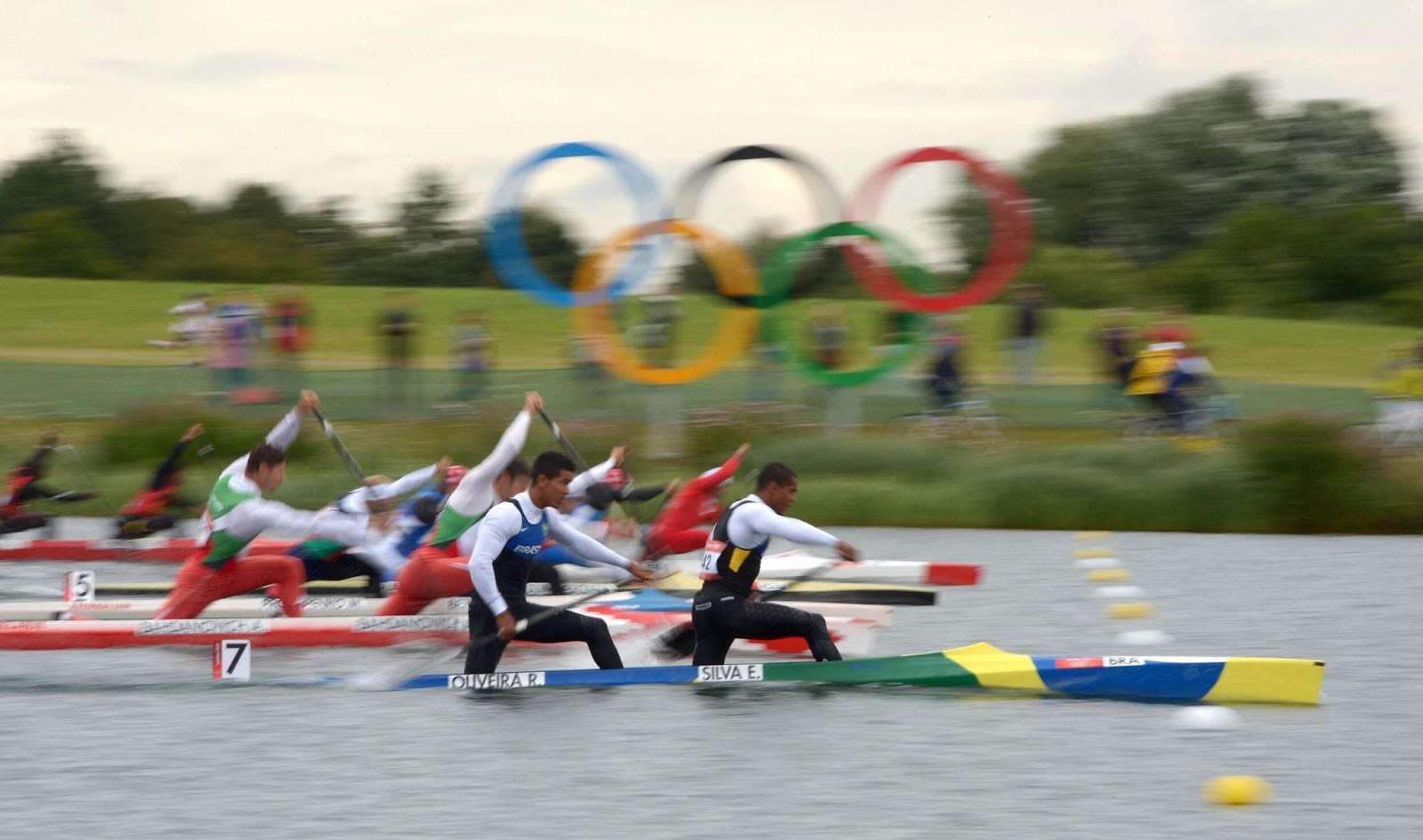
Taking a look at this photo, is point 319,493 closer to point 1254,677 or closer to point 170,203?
point 1254,677

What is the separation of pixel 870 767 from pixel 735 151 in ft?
47.6

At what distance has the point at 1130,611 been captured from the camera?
1380 cm

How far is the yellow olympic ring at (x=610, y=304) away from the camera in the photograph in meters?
22.0

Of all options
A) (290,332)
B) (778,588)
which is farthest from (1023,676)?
(290,332)

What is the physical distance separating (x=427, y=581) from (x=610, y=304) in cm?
1119

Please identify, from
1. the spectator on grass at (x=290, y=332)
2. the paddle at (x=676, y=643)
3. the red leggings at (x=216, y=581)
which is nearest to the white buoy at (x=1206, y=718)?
the paddle at (x=676, y=643)

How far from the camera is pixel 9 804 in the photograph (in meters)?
8.54

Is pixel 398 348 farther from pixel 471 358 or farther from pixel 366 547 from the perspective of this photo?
pixel 366 547

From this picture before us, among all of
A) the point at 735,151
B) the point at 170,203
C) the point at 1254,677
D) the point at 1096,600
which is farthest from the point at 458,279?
the point at 1254,677

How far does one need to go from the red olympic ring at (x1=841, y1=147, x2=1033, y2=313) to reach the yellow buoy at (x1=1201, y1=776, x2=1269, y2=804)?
14.4 m

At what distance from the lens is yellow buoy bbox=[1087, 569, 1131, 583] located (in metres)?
15.5

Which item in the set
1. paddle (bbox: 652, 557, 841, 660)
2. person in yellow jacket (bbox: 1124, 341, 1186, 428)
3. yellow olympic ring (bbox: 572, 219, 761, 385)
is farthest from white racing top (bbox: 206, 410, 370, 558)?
person in yellow jacket (bbox: 1124, 341, 1186, 428)

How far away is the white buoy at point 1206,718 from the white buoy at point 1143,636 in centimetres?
249

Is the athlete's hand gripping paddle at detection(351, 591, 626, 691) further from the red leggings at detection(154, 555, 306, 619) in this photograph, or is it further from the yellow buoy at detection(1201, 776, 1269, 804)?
the yellow buoy at detection(1201, 776, 1269, 804)
